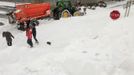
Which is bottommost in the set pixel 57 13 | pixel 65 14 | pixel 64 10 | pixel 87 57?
pixel 65 14

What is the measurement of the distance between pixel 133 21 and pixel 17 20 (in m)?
14.7

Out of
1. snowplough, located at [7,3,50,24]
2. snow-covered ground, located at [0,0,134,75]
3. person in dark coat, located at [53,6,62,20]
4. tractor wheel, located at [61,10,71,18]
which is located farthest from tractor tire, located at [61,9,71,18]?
snow-covered ground, located at [0,0,134,75]

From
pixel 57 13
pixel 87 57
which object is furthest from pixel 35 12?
pixel 87 57

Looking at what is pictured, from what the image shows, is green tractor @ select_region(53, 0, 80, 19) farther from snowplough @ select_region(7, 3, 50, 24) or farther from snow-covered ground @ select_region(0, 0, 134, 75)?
snow-covered ground @ select_region(0, 0, 134, 75)

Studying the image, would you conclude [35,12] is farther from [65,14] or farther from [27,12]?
[65,14]

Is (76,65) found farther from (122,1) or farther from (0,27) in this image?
(122,1)

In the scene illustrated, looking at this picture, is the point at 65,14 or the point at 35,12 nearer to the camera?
the point at 65,14

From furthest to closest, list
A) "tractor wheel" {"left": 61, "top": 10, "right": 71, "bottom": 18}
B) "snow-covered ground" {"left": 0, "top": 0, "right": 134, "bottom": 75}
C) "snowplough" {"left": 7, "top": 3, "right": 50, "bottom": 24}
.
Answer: "tractor wheel" {"left": 61, "top": 10, "right": 71, "bottom": 18}, "snowplough" {"left": 7, "top": 3, "right": 50, "bottom": 24}, "snow-covered ground" {"left": 0, "top": 0, "right": 134, "bottom": 75}

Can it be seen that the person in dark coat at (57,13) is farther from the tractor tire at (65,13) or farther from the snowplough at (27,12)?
the snowplough at (27,12)

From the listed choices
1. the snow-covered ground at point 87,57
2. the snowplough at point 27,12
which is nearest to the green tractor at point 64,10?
the snowplough at point 27,12

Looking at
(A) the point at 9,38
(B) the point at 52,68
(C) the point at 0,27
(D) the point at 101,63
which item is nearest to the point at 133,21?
(D) the point at 101,63

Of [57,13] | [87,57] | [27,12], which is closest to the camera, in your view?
[87,57]

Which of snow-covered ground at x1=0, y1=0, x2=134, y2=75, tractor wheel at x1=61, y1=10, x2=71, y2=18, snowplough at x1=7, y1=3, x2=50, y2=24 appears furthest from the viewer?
tractor wheel at x1=61, y1=10, x2=71, y2=18

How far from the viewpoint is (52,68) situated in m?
13.0
